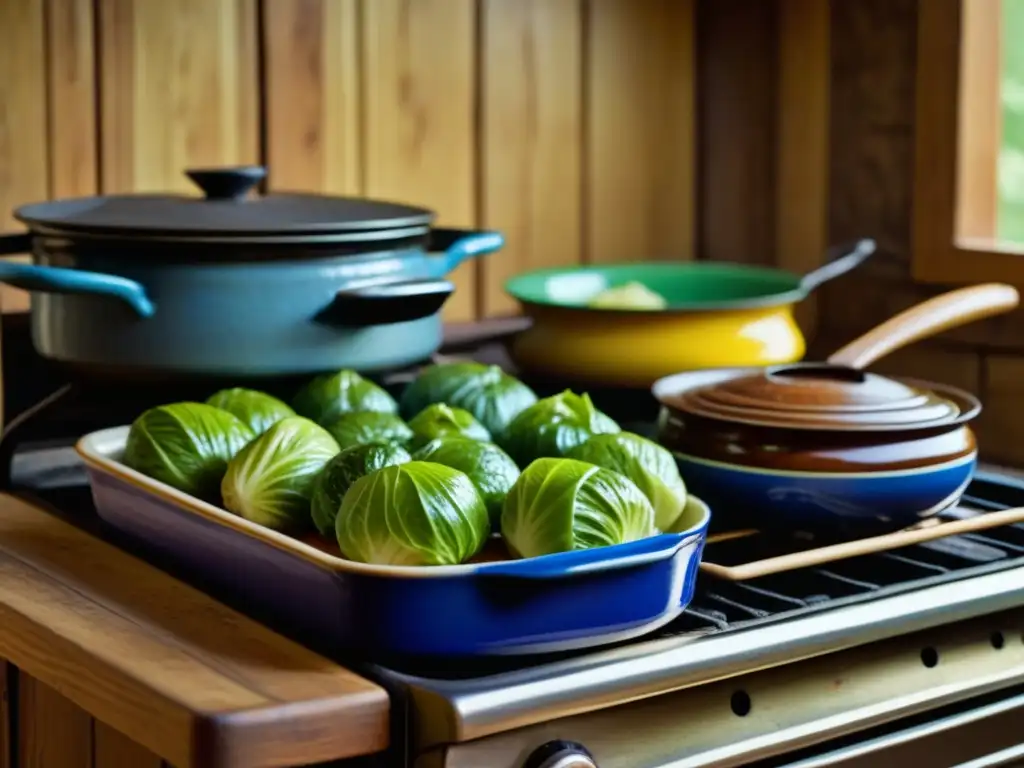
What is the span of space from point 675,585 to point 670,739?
10 cm

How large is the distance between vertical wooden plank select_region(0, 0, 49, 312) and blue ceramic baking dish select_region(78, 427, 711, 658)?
77 centimetres

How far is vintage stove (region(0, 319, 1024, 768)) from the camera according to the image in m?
0.96

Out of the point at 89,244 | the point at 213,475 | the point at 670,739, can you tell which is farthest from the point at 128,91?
the point at 670,739

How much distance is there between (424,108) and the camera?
2.00 m

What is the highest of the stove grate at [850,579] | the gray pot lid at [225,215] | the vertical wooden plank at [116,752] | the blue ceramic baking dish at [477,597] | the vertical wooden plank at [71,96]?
the vertical wooden plank at [71,96]

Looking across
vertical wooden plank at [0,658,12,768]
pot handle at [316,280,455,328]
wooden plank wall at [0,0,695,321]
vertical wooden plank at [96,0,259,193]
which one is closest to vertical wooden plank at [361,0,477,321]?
wooden plank wall at [0,0,695,321]

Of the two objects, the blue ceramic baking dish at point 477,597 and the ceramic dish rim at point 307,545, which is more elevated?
the ceramic dish rim at point 307,545

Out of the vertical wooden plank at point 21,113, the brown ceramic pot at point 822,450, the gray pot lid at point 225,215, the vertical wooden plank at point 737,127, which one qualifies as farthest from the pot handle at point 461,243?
the vertical wooden plank at point 737,127

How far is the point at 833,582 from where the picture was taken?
1.21 metres

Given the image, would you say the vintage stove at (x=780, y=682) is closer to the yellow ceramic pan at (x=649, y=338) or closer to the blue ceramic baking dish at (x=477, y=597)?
the blue ceramic baking dish at (x=477, y=597)

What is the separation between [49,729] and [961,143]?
1296 mm

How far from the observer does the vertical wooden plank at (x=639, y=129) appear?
84.7 inches

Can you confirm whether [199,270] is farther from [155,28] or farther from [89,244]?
[155,28]

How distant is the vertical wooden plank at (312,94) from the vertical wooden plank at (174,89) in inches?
1.1
